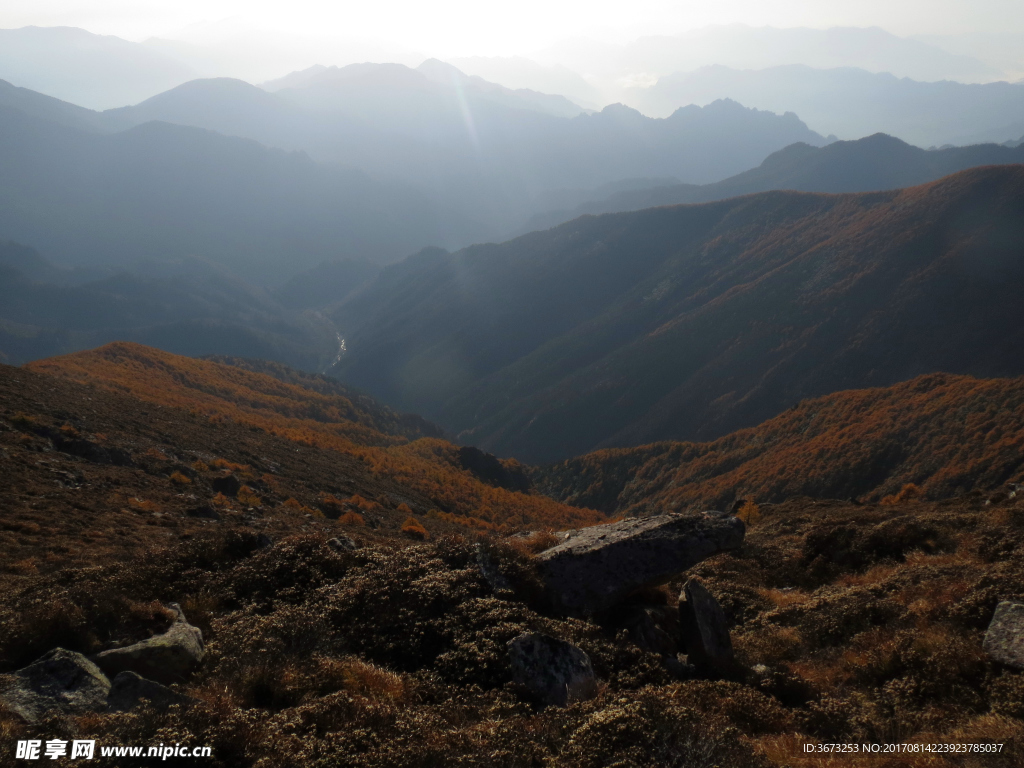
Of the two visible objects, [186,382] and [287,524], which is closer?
[287,524]

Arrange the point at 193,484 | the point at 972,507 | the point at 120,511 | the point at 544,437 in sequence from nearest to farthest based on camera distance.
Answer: the point at 120,511, the point at 972,507, the point at 193,484, the point at 544,437

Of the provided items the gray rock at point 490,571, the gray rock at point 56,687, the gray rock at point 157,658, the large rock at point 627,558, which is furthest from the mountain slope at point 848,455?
the gray rock at point 56,687

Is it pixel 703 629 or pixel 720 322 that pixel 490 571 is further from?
pixel 720 322

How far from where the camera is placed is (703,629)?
840 cm

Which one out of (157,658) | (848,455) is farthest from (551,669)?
(848,455)

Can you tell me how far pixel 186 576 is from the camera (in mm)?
8914

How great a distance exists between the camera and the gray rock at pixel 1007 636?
257 inches

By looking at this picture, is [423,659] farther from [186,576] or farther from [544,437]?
[544,437]

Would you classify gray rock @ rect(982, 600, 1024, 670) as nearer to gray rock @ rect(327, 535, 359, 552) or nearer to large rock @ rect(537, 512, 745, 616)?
large rock @ rect(537, 512, 745, 616)

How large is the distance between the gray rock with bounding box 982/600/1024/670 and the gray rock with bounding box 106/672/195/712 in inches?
365

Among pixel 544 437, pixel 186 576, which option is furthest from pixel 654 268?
pixel 186 576

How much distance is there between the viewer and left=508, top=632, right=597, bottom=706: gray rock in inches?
247

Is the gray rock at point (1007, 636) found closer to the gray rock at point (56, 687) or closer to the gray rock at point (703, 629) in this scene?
the gray rock at point (703, 629)

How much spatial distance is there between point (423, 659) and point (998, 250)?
125297mm
